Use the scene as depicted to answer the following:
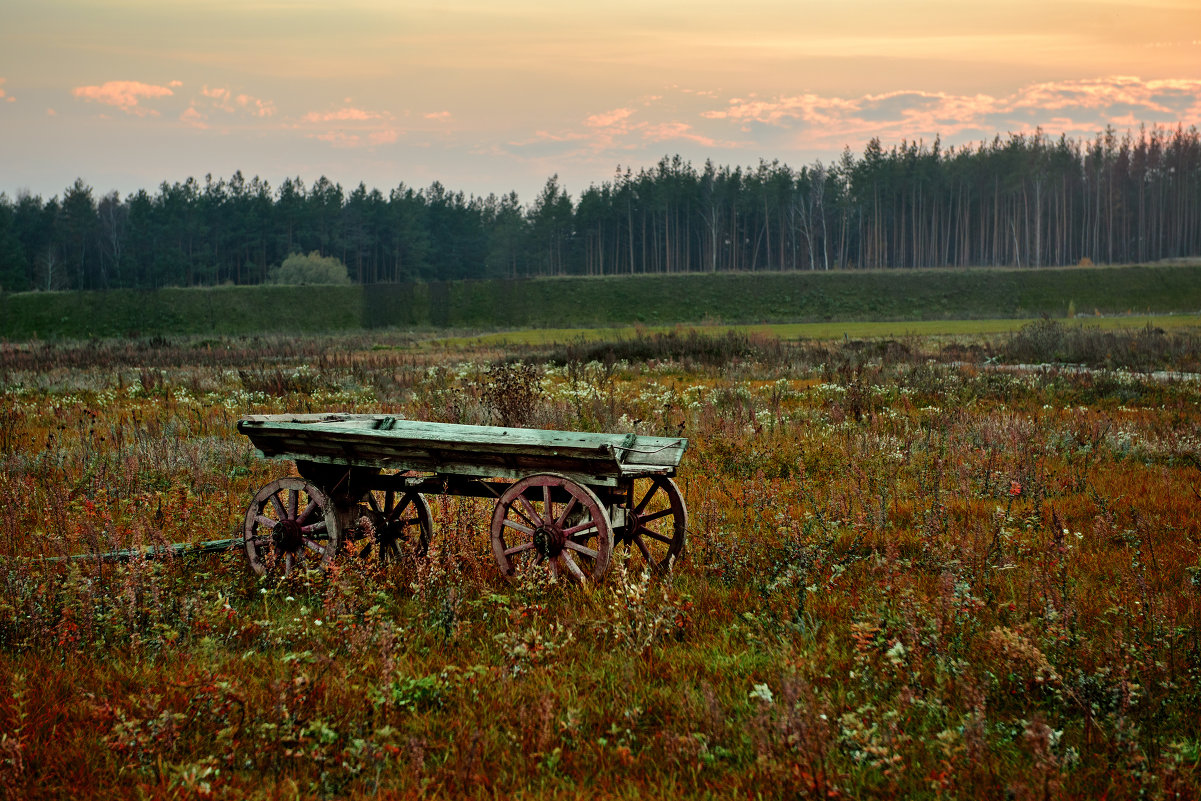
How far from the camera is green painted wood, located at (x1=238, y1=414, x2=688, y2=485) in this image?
5719 mm

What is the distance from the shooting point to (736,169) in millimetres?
109125

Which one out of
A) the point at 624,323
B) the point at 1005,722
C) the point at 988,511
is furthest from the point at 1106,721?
the point at 624,323

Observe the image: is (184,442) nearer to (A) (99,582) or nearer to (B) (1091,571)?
(A) (99,582)

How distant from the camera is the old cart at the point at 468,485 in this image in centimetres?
582

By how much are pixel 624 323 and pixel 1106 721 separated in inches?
2814

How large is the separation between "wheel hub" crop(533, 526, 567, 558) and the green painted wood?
0.43 m

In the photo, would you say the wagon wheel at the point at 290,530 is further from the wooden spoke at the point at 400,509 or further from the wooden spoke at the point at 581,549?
the wooden spoke at the point at 581,549

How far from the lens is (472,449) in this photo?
6000mm

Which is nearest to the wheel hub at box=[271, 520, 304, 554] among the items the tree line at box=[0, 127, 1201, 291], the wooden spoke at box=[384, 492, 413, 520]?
the wooden spoke at box=[384, 492, 413, 520]

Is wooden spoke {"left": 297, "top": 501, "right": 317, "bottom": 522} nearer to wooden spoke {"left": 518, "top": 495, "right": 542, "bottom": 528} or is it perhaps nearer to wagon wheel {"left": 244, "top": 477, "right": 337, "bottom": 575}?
wagon wheel {"left": 244, "top": 477, "right": 337, "bottom": 575}

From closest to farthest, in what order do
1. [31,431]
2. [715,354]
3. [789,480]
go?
1. [789,480]
2. [31,431]
3. [715,354]

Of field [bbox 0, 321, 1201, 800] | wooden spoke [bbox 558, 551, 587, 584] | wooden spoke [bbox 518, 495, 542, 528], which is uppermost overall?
wooden spoke [bbox 518, 495, 542, 528]

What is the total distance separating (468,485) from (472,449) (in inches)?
26.6

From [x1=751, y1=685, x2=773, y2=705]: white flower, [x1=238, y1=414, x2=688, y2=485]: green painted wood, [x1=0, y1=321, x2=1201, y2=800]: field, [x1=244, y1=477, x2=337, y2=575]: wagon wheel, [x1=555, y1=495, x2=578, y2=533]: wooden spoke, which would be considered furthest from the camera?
[x1=244, y1=477, x2=337, y2=575]: wagon wheel
